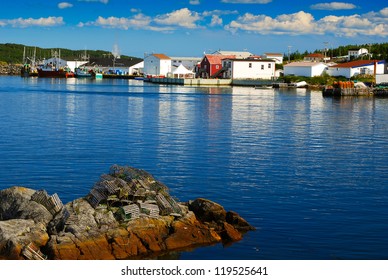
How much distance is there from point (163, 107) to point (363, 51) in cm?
7985

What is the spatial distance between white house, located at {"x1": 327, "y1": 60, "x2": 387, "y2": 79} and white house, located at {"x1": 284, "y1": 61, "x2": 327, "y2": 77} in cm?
160

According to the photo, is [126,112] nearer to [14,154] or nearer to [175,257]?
[14,154]

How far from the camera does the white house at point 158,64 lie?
12838cm

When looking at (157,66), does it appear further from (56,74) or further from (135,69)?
(56,74)

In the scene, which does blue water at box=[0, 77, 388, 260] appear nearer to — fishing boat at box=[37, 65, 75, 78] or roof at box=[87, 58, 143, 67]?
fishing boat at box=[37, 65, 75, 78]

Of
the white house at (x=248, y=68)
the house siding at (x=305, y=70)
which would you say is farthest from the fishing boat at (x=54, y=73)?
the house siding at (x=305, y=70)

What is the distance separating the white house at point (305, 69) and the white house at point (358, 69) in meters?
1.60

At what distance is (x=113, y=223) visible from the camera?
44.7ft

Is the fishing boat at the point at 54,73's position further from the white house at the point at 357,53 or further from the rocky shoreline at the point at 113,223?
the rocky shoreline at the point at 113,223

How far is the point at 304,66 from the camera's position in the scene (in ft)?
334

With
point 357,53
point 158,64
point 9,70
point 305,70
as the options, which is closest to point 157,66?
point 158,64

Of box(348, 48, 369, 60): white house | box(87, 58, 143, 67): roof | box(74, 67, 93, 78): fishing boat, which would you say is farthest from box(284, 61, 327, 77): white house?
box(87, 58, 143, 67): roof

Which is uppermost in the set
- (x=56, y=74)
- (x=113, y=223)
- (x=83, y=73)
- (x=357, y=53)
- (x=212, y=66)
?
(x=357, y=53)

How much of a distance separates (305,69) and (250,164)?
80439 mm
